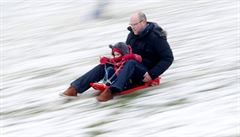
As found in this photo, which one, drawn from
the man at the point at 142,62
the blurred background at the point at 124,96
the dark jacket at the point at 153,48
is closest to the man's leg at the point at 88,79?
the man at the point at 142,62

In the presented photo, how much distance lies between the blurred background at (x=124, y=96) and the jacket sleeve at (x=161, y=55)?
27cm

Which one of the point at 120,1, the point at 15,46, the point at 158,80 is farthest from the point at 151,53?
the point at 120,1

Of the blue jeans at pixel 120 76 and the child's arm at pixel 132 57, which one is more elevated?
the child's arm at pixel 132 57

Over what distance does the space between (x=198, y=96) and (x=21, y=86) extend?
12.1ft

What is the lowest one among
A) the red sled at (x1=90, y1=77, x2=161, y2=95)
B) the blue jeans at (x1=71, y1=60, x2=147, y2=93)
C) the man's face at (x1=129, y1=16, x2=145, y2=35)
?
the red sled at (x1=90, y1=77, x2=161, y2=95)

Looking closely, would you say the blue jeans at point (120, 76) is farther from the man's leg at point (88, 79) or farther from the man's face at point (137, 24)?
the man's face at point (137, 24)

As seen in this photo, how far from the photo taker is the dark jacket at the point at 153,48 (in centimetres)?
905

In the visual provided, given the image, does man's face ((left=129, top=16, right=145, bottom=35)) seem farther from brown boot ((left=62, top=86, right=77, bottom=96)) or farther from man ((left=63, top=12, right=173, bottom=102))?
brown boot ((left=62, top=86, right=77, bottom=96))

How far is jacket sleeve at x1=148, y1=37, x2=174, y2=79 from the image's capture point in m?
9.05

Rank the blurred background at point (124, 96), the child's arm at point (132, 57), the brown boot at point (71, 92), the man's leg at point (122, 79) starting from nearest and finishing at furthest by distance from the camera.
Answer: the blurred background at point (124, 96) < the man's leg at point (122, 79) < the child's arm at point (132, 57) < the brown boot at point (71, 92)

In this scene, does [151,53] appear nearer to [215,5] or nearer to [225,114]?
[225,114]

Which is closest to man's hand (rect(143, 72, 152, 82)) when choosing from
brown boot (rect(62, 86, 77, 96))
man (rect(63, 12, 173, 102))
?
man (rect(63, 12, 173, 102))

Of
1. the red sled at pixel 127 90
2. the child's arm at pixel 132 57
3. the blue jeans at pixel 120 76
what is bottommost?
the red sled at pixel 127 90

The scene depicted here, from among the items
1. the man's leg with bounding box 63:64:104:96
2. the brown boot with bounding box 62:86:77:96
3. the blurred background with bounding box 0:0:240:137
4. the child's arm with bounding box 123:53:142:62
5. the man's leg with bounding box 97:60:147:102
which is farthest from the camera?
the brown boot with bounding box 62:86:77:96
